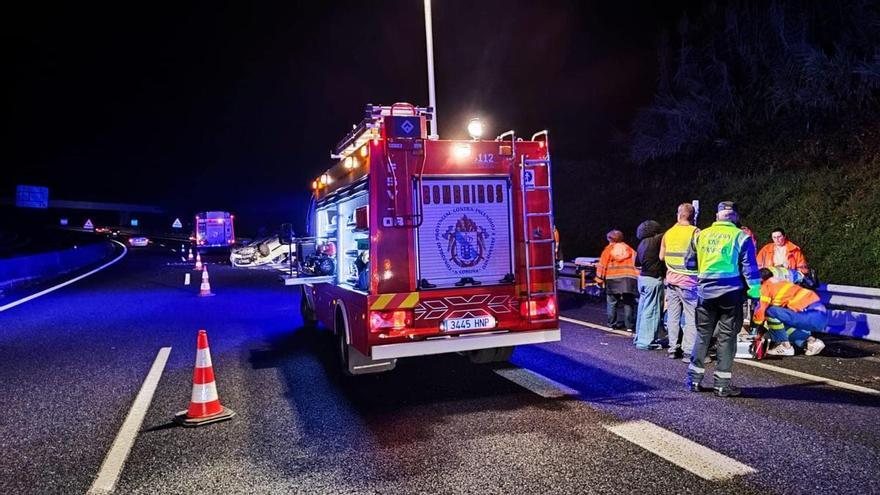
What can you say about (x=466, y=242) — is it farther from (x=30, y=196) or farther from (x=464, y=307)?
(x=30, y=196)

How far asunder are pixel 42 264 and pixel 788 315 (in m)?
23.3

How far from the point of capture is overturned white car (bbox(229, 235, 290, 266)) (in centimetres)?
2786

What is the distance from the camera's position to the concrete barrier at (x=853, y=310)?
7996 millimetres

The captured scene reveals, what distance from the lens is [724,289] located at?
574cm

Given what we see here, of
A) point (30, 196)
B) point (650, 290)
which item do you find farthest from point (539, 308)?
point (30, 196)

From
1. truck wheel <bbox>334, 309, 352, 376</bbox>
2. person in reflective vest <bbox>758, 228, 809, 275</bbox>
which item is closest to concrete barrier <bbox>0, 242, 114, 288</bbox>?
truck wheel <bbox>334, 309, 352, 376</bbox>

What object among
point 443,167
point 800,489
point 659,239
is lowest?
point 800,489

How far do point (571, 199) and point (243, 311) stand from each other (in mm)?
14973

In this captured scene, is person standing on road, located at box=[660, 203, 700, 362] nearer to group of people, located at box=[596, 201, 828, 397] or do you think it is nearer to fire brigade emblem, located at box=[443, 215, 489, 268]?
group of people, located at box=[596, 201, 828, 397]

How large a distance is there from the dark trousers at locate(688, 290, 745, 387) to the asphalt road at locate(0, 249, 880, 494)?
0.94 ft

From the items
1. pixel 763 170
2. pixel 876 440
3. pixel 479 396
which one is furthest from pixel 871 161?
pixel 479 396

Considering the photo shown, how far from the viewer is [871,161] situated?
12.9 m

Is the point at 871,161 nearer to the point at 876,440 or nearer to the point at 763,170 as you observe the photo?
the point at 763,170

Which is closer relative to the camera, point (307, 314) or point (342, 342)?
point (342, 342)
